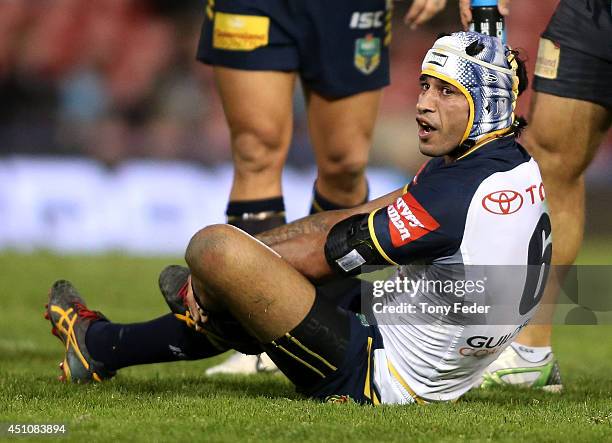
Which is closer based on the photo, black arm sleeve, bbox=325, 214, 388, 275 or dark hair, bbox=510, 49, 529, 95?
black arm sleeve, bbox=325, 214, 388, 275

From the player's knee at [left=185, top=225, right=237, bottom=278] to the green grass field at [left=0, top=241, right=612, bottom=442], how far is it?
0.49m

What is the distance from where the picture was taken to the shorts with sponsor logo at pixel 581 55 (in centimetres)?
544

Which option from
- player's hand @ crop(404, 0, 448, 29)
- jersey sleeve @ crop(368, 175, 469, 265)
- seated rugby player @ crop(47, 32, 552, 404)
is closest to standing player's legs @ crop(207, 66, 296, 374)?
player's hand @ crop(404, 0, 448, 29)

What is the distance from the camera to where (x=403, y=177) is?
13594 mm

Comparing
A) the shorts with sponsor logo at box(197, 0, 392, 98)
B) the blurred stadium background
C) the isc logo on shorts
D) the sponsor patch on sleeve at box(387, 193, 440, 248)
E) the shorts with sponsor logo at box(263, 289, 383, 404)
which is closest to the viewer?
the sponsor patch on sleeve at box(387, 193, 440, 248)

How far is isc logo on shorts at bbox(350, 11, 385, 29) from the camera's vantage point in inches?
253

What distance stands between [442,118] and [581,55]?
1.21 metres

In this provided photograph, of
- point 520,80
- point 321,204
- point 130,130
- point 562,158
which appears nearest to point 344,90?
point 321,204

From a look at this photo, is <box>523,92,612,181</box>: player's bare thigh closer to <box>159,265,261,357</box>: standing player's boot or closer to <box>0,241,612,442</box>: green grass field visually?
<box>0,241,612,442</box>: green grass field

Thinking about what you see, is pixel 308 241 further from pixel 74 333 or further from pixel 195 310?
pixel 74 333

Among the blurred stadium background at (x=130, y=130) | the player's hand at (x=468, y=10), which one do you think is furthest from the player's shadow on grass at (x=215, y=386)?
the blurred stadium background at (x=130, y=130)

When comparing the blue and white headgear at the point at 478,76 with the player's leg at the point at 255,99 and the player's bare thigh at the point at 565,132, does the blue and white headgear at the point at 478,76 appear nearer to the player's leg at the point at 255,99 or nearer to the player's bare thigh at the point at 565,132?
the player's bare thigh at the point at 565,132

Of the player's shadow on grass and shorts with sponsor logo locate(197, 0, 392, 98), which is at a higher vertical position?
shorts with sponsor logo locate(197, 0, 392, 98)

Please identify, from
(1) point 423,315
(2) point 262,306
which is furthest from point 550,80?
(2) point 262,306
